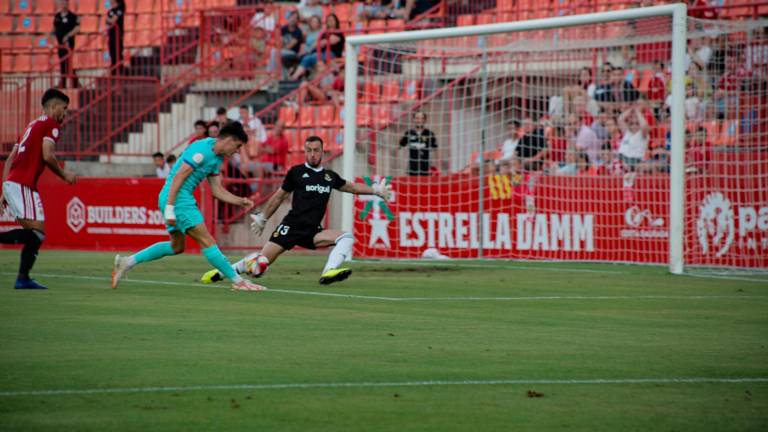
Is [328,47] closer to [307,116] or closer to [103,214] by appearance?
[307,116]

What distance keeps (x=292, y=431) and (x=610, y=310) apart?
6.53m

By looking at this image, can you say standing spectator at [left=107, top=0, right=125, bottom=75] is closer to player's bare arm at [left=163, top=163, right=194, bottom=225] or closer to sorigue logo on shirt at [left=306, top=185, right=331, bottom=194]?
sorigue logo on shirt at [left=306, top=185, right=331, bottom=194]

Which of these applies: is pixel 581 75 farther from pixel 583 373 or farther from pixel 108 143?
pixel 583 373

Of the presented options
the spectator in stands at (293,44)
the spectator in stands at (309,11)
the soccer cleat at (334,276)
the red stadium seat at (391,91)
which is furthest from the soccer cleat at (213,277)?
the spectator in stands at (309,11)

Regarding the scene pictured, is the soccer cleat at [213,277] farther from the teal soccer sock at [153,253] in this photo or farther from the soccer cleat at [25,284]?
the soccer cleat at [25,284]

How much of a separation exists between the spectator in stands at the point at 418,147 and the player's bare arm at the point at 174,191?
10.3 meters

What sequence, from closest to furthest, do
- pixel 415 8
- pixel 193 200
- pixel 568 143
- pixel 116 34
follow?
pixel 193 200, pixel 568 143, pixel 415 8, pixel 116 34

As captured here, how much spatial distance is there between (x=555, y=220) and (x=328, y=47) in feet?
28.3

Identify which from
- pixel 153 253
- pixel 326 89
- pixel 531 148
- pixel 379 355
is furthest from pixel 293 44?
pixel 379 355

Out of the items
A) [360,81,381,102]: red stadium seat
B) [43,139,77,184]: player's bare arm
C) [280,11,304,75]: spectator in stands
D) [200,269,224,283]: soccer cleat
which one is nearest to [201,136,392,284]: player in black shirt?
[200,269,224,283]: soccer cleat

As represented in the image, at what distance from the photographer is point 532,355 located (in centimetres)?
811

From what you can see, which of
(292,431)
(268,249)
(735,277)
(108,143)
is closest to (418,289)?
(268,249)

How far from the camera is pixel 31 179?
12.7 metres

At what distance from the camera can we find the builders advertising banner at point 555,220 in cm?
1844
